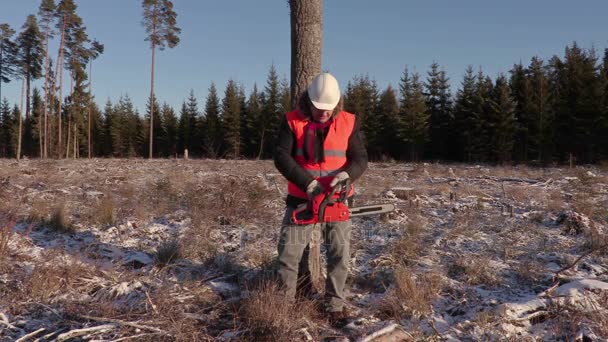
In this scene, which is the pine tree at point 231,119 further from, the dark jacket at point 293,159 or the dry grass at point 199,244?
the dark jacket at point 293,159

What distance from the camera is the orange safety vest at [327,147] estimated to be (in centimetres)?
309

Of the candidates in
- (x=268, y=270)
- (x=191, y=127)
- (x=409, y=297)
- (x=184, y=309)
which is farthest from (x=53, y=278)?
(x=191, y=127)

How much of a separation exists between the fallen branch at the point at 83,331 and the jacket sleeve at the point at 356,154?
82.0 inches

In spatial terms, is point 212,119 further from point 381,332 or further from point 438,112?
point 381,332

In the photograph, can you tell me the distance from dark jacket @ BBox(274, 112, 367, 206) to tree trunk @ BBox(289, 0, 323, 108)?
2.74ft

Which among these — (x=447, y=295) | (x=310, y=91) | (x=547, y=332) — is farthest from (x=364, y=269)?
(x=310, y=91)

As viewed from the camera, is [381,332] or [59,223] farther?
[59,223]

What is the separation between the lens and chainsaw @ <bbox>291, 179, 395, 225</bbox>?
2994mm

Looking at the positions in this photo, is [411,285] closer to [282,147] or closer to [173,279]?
[282,147]

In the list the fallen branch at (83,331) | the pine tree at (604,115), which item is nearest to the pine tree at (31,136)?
the fallen branch at (83,331)

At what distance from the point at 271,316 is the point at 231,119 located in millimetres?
41420

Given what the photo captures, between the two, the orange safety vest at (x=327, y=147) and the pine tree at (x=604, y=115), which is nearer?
the orange safety vest at (x=327, y=147)

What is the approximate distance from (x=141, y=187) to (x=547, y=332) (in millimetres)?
8729

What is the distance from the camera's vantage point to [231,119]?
140ft
